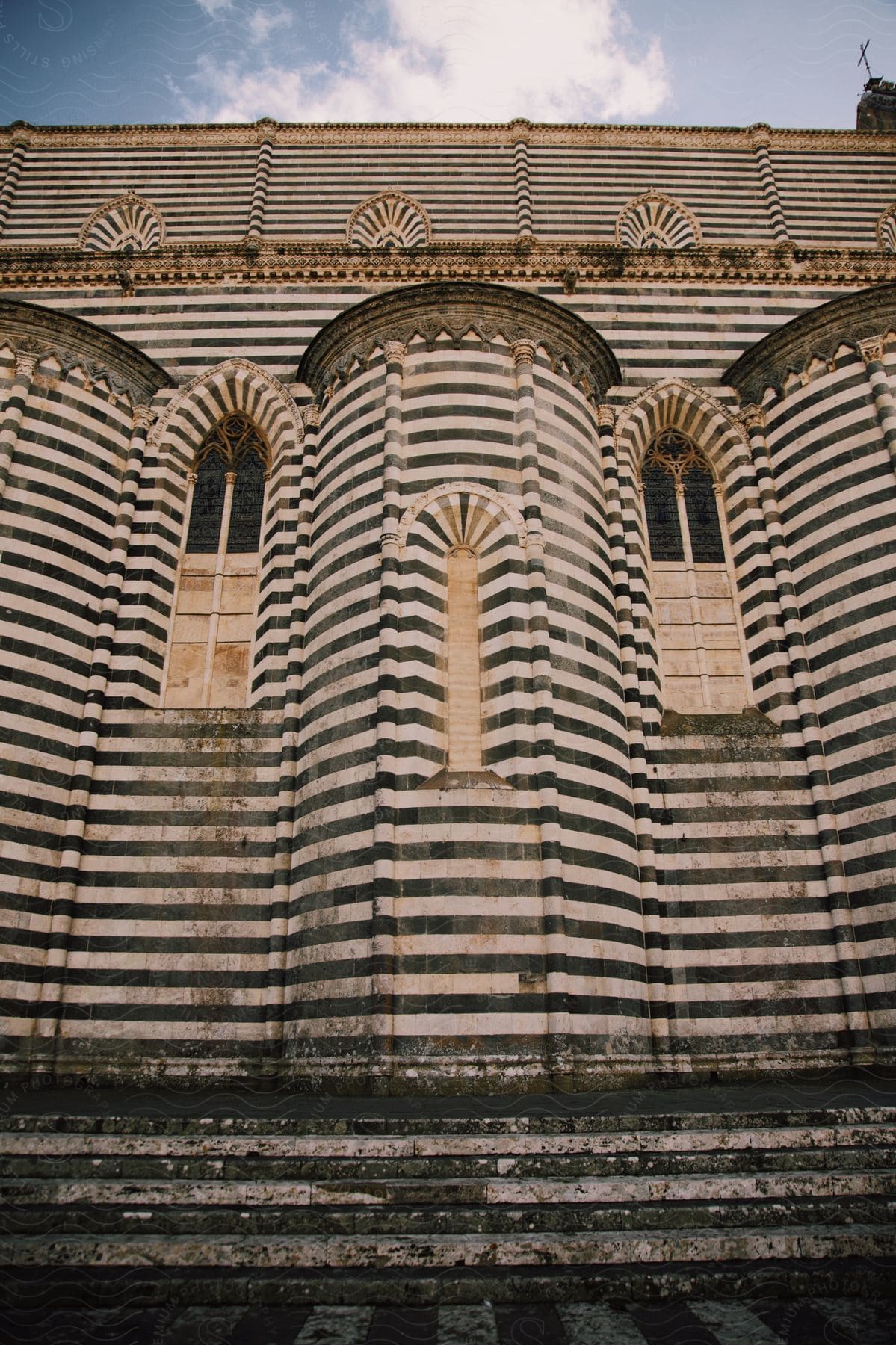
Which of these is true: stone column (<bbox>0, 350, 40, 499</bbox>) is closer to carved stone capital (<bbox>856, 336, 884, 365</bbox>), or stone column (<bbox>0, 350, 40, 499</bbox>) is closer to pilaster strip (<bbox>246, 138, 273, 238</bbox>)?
pilaster strip (<bbox>246, 138, 273, 238</bbox>)

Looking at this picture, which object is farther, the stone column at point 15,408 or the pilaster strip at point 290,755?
the stone column at point 15,408

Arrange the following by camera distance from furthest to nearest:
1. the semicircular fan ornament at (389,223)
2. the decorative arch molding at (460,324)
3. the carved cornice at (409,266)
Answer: the semicircular fan ornament at (389,223)
the carved cornice at (409,266)
the decorative arch molding at (460,324)

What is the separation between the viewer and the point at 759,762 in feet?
40.5

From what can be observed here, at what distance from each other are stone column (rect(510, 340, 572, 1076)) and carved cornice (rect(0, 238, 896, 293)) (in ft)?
12.4

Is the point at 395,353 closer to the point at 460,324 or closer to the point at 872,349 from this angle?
the point at 460,324

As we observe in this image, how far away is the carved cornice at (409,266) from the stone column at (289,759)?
341 centimetres

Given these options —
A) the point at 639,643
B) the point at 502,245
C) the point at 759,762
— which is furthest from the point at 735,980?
the point at 502,245

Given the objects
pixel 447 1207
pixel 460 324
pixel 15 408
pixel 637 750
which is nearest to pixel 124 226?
pixel 15 408

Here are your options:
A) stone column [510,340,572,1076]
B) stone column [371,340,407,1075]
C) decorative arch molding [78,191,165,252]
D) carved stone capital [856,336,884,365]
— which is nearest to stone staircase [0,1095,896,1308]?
stone column [510,340,572,1076]

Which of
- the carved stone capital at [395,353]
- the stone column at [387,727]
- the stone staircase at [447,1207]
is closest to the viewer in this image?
the stone staircase at [447,1207]

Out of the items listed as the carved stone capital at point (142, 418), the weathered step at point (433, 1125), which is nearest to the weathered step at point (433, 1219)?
the weathered step at point (433, 1125)

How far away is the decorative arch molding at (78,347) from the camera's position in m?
13.4

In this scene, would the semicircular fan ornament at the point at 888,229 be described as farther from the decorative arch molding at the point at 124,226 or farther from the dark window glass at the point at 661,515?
the decorative arch molding at the point at 124,226

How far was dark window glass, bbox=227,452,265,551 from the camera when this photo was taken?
14352 mm
